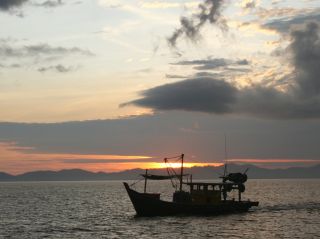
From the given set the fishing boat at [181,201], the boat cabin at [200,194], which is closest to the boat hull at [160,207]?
the fishing boat at [181,201]

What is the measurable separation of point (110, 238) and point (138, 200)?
18.3 meters

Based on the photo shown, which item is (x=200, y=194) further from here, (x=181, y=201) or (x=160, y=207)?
(x=160, y=207)

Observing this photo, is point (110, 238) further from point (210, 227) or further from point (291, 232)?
point (291, 232)

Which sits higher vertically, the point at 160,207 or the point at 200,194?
the point at 200,194

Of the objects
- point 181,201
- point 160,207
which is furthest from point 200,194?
point 160,207

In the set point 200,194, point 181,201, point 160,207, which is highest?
point 200,194

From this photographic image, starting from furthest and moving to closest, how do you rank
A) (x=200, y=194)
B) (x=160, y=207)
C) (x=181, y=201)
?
(x=200, y=194), (x=181, y=201), (x=160, y=207)

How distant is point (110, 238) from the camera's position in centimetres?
5859

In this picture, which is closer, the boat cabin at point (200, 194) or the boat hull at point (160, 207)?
the boat hull at point (160, 207)

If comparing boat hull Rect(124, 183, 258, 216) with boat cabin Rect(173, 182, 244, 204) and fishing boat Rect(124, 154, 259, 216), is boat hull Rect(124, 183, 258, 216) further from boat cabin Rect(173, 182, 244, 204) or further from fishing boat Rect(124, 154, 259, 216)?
boat cabin Rect(173, 182, 244, 204)

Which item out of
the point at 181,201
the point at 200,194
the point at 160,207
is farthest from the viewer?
the point at 200,194

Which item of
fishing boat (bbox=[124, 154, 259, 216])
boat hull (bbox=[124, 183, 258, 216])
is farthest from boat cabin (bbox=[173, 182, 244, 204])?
boat hull (bbox=[124, 183, 258, 216])

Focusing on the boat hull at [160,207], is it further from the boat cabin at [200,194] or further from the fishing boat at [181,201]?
the boat cabin at [200,194]

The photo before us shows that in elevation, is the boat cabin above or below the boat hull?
above
